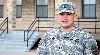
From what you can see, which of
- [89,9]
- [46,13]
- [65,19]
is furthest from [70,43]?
[46,13]

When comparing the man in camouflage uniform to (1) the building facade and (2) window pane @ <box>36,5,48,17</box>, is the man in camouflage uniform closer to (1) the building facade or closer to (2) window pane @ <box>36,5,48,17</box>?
(1) the building facade

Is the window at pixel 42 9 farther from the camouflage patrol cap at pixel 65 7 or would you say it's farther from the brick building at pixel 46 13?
the camouflage patrol cap at pixel 65 7

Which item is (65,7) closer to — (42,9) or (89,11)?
(89,11)

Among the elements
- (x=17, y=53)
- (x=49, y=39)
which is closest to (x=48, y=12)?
(x=17, y=53)

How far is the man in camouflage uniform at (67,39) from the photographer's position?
141 inches

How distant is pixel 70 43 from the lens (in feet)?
11.7

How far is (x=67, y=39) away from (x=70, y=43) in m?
0.05

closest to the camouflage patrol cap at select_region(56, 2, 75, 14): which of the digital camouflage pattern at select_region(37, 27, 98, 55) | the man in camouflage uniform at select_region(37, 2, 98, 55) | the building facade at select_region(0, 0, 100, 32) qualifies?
the man in camouflage uniform at select_region(37, 2, 98, 55)

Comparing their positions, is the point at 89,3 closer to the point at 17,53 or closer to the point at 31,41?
the point at 31,41

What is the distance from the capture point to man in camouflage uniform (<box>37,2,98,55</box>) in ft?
11.7

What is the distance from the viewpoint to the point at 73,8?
362 centimetres

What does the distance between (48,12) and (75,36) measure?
2024cm

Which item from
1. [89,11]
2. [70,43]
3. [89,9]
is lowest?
[70,43]

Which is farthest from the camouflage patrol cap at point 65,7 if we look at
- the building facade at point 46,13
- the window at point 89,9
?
the window at point 89,9
